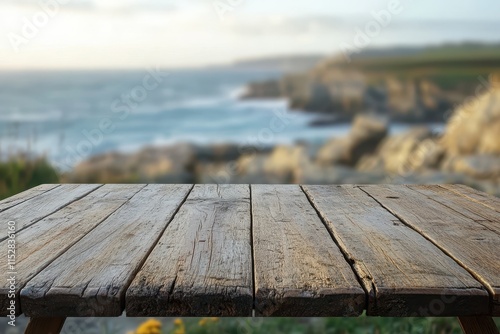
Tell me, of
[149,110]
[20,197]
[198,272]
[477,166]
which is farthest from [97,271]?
[149,110]

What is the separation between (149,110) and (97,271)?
6.28 metres

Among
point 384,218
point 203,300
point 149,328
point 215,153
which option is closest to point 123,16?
point 215,153

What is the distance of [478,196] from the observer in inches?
62.5

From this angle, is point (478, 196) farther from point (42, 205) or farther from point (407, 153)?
point (407, 153)

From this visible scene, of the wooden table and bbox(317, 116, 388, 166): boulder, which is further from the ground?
the wooden table

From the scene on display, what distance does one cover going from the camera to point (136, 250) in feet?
3.29

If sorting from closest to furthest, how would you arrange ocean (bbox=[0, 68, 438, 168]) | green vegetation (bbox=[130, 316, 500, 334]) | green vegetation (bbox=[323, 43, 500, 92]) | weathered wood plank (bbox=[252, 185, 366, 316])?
1. weathered wood plank (bbox=[252, 185, 366, 316])
2. green vegetation (bbox=[130, 316, 500, 334])
3. green vegetation (bbox=[323, 43, 500, 92])
4. ocean (bbox=[0, 68, 438, 168])

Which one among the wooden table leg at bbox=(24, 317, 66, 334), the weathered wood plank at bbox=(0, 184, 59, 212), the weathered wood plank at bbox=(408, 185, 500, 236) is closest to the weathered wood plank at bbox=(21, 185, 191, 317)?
the wooden table leg at bbox=(24, 317, 66, 334)

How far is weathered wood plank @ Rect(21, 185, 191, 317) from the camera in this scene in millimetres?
797

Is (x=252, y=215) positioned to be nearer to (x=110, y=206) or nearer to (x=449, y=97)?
(x=110, y=206)

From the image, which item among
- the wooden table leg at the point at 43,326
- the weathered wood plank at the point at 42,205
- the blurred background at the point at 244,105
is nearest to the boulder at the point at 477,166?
the blurred background at the point at 244,105

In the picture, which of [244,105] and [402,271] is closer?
[402,271]

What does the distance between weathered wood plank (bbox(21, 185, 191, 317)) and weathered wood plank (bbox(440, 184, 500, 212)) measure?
764mm

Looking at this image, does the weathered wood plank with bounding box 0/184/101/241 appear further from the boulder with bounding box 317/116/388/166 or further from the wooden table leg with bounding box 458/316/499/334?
the boulder with bounding box 317/116/388/166
